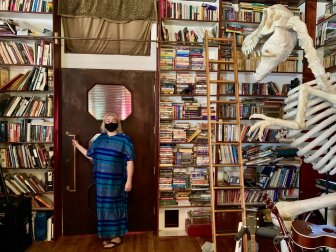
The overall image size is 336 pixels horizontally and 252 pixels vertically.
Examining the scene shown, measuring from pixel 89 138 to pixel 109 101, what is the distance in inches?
20.9

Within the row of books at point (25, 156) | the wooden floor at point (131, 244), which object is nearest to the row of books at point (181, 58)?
the row of books at point (25, 156)

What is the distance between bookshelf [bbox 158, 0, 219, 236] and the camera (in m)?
3.60

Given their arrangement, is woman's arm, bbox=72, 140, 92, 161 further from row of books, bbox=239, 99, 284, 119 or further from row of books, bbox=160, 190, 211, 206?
row of books, bbox=239, 99, 284, 119

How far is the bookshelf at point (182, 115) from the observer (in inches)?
142

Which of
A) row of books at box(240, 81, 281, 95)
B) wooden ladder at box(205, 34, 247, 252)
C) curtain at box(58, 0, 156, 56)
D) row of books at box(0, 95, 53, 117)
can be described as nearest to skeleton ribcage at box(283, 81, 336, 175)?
wooden ladder at box(205, 34, 247, 252)

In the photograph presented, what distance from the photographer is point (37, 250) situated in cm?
317

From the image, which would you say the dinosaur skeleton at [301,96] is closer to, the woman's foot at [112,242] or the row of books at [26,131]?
Answer: the woman's foot at [112,242]

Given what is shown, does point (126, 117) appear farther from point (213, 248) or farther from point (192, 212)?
point (213, 248)

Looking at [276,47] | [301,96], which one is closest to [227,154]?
[301,96]

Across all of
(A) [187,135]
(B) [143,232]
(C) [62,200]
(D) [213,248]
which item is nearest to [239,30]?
(A) [187,135]

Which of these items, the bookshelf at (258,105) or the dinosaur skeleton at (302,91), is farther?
the bookshelf at (258,105)

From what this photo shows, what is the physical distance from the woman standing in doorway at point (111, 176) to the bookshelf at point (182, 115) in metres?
0.52

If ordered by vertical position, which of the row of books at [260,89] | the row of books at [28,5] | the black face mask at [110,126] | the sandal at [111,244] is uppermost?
the row of books at [28,5]

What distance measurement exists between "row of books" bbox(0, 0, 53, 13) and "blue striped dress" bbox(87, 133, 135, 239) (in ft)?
5.48
